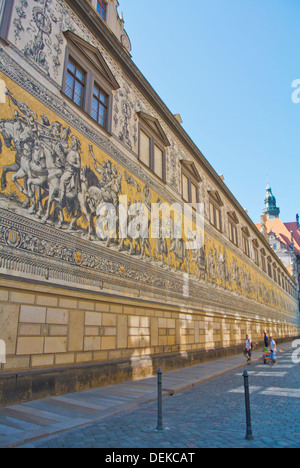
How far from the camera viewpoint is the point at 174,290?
526 inches

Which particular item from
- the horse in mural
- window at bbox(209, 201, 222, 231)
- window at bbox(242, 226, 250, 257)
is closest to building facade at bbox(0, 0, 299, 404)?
the horse in mural

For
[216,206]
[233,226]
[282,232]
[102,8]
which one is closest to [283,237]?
[282,232]

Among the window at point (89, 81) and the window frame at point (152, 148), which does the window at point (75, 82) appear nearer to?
the window at point (89, 81)

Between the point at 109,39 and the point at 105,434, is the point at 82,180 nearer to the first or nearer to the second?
the point at 109,39

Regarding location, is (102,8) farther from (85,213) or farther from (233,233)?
(233,233)

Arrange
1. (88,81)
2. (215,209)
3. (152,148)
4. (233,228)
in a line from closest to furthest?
(88,81) < (152,148) < (215,209) < (233,228)

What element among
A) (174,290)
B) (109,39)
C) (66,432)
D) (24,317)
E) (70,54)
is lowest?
(66,432)

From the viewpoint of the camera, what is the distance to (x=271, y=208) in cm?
7588

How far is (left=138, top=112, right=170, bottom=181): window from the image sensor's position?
12.9 m

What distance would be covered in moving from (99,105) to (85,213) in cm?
391

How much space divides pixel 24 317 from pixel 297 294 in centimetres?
6574

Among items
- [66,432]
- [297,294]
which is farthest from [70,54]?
[297,294]

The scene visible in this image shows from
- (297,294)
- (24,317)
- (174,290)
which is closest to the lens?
Result: (24,317)
